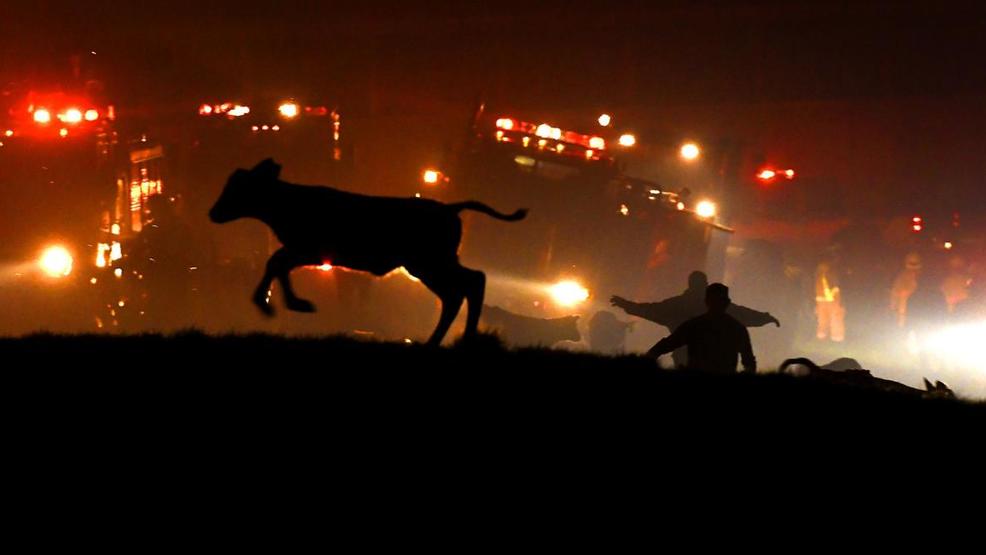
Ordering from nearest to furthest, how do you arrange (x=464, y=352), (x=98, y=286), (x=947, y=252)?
1. (x=464, y=352)
2. (x=98, y=286)
3. (x=947, y=252)

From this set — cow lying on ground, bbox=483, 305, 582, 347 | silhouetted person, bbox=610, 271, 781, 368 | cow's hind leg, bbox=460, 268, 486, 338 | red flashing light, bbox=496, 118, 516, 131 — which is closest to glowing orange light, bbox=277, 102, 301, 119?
red flashing light, bbox=496, 118, 516, 131

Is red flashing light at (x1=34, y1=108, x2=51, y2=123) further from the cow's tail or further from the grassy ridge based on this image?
the cow's tail

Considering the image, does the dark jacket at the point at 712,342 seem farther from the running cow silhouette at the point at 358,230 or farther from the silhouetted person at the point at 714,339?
the running cow silhouette at the point at 358,230

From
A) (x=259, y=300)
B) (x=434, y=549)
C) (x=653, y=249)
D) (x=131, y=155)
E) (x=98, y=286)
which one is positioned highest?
(x=131, y=155)

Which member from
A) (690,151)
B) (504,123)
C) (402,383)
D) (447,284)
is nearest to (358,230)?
(447,284)

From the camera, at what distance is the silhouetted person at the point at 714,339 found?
983 centimetres

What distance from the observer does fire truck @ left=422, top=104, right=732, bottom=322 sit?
2488cm

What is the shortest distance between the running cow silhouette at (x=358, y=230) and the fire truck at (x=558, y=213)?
15907 mm

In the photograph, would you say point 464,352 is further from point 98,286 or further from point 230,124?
point 230,124

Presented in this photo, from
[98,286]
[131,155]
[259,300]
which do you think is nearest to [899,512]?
[259,300]

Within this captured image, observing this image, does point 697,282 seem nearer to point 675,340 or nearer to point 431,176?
point 675,340

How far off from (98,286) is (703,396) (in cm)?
2006

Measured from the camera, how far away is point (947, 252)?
42.3 m

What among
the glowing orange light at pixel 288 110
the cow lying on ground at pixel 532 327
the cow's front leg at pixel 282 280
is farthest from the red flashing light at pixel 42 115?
the cow's front leg at pixel 282 280
